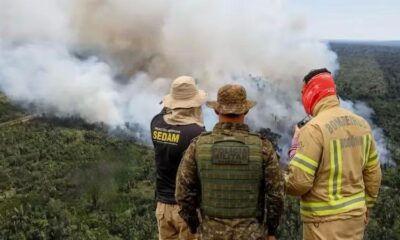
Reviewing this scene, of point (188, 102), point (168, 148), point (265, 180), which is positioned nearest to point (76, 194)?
point (168, 148)

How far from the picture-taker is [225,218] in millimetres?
3949

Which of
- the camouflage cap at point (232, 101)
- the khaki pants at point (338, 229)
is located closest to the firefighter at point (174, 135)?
the camouflage cap at point (232, 101)

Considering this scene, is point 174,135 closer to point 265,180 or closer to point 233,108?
point 233,108

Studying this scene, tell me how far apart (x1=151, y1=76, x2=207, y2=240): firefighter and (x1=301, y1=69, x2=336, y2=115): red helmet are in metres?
0.98

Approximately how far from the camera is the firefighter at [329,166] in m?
4.00

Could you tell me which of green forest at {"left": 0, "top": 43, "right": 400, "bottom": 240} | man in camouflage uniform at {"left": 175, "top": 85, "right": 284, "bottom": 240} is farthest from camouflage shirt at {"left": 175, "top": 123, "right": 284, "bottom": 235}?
green forest at {"left": 0, "top": 43, "right": 400, "bottom": 240}

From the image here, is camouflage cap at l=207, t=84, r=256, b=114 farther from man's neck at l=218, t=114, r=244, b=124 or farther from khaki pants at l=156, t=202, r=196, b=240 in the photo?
khaki pants at l=156, t=202, r=196, b=240

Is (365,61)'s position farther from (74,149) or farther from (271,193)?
(271,193)

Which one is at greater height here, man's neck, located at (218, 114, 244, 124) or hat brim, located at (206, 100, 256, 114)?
hat brim, located at (206, 100, 256, 114)

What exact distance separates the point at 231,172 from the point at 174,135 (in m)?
1.00

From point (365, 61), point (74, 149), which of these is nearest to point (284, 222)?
point (74, 149)

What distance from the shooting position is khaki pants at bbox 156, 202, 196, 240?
488 cm

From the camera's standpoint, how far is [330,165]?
158 inches

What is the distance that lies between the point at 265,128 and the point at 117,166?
41509 mm
